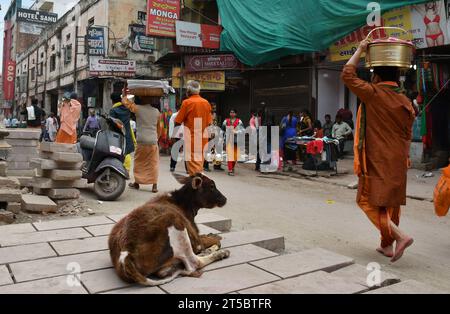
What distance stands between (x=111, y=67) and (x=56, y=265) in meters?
18.4

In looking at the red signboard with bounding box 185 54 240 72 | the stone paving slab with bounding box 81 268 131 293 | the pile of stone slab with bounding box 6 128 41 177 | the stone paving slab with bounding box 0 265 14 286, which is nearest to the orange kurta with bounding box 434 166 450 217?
the stone paving slab with bounding box 81 268 131 293

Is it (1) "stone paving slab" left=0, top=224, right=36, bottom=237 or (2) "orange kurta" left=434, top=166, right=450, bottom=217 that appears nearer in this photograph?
(1) "stone paving slab" left=0, top=224, right=36, bottom=237

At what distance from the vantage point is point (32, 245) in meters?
3.72

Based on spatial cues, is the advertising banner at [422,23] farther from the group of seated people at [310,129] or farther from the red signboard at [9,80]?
the red signboard at [9,80]

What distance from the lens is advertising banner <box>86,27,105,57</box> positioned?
21344 millimetres

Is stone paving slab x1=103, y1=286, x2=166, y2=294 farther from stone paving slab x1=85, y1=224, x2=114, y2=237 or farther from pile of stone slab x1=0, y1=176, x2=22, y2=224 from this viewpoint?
pile of stone slab x1=0, y1=176, x2=22, y2=224

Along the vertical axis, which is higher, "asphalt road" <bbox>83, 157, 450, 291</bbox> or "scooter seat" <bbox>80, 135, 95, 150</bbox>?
"scooter seat" <bbox>80, 135, 95, 150</bbox>

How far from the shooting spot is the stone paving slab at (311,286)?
2.73 meters

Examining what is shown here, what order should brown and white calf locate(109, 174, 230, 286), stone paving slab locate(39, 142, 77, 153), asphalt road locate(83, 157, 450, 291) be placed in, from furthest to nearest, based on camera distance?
stone paving slab locate(39, 142, 77, 153) → asphalt road locate(83, 157, 450, 291) → brown and white calf locate(109, 174, 230, 286)

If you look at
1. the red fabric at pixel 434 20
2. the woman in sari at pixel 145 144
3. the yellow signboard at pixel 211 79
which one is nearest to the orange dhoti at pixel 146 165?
the woman in sari at pixel 145 144

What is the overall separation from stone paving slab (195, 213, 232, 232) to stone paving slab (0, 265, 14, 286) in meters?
2.00

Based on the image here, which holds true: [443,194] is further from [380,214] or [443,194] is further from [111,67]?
[111,67]

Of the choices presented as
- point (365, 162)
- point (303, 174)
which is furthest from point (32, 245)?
point (303, 174)

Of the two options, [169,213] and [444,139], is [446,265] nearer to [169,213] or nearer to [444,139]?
[169,213]
